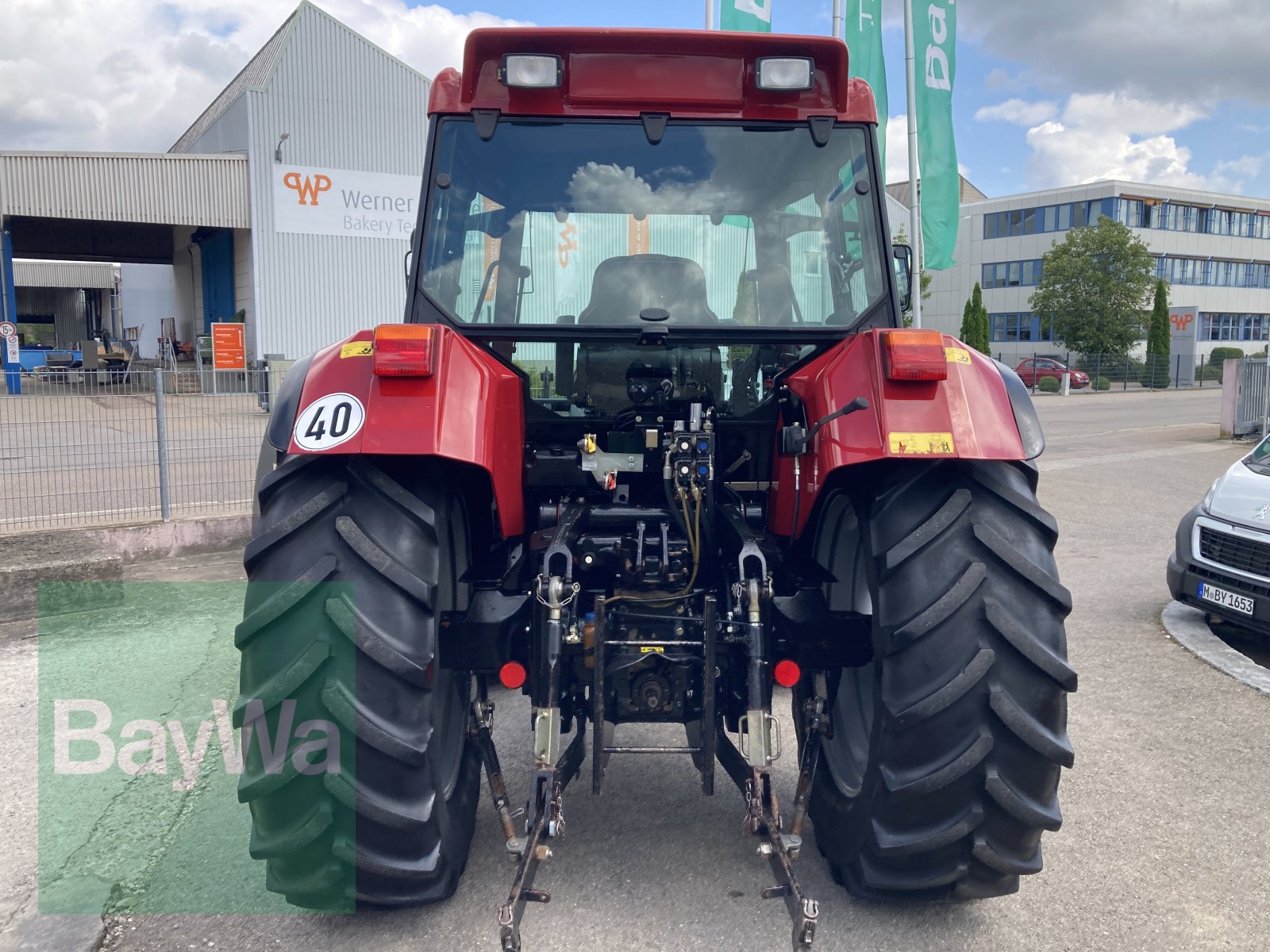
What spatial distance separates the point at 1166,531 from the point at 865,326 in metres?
8.60

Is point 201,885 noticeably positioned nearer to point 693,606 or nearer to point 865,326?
point 693,606

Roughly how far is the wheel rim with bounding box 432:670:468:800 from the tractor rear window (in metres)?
1.22

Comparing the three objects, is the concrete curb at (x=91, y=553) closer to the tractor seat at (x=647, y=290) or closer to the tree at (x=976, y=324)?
the tractor seat at (x=647, y=290)

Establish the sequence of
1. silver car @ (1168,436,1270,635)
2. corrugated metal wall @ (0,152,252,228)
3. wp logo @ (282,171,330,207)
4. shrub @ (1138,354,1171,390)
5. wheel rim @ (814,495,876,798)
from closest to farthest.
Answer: wheel rim @ (814,495,876,798) < silver car @ (1168,436,1270,635) < corrugated metal wall @ (0,152,252,228) < wp logo @ (282,171,330,207) < shrub @ (1138,354,1171,390)

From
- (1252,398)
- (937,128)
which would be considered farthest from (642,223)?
(1252,398)

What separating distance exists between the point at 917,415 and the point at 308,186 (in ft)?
81.8

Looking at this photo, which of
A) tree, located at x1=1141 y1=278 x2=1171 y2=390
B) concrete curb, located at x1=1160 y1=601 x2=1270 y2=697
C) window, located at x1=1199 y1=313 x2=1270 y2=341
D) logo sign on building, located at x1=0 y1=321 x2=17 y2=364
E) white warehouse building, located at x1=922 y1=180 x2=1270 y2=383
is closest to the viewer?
concrete curb, located at x1=1160 y1=601 x2=1270 y2=697

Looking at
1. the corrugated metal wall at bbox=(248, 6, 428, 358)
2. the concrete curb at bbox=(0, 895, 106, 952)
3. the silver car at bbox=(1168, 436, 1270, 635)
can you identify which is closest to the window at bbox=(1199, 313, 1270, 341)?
the corrugated metal wall at bbox=(248, 6, 428, 358)

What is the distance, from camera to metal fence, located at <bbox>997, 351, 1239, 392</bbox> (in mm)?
43906

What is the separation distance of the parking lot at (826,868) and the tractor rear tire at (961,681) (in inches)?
15.1

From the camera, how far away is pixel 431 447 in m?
2.64

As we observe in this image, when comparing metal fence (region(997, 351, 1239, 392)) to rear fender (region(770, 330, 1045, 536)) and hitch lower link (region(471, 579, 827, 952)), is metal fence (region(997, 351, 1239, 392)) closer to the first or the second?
rear fender (region(770, 330, 1045, 536))

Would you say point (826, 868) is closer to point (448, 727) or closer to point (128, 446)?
point (448, 727)

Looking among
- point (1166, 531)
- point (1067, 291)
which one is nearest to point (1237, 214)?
point (1067, 291)
